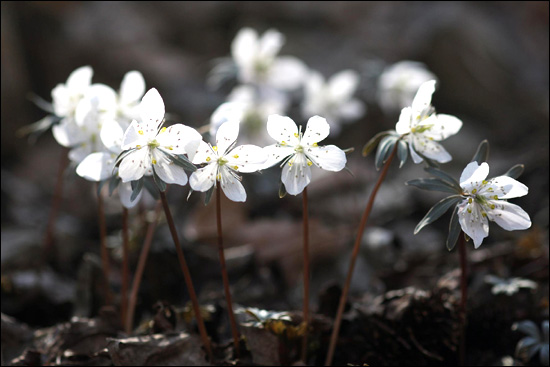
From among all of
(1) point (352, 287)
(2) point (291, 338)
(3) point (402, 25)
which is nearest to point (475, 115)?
(3) point (402, 25)

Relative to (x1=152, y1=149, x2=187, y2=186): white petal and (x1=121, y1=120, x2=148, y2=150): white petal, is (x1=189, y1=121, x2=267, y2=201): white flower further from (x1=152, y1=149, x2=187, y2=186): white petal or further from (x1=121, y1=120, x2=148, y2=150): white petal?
(x1=121, y1=120, x2=148, y2=150): white petal

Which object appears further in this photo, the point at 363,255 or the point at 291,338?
the point at 363,255

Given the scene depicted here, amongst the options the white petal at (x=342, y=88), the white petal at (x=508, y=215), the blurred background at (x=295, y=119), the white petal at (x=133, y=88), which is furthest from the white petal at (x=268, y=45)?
the white petal at (x=508, y=215)

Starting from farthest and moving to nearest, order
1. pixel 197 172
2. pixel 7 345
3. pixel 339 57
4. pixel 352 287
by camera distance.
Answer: pixel 339 57 → pixel 352 287 → pixel 7 345 → pixel 197 172

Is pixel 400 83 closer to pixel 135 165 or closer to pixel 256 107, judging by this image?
pixel 256 107

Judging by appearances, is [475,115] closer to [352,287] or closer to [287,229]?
[287,229]

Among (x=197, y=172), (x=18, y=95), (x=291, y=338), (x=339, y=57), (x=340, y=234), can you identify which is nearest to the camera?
(x=197, y=172)
